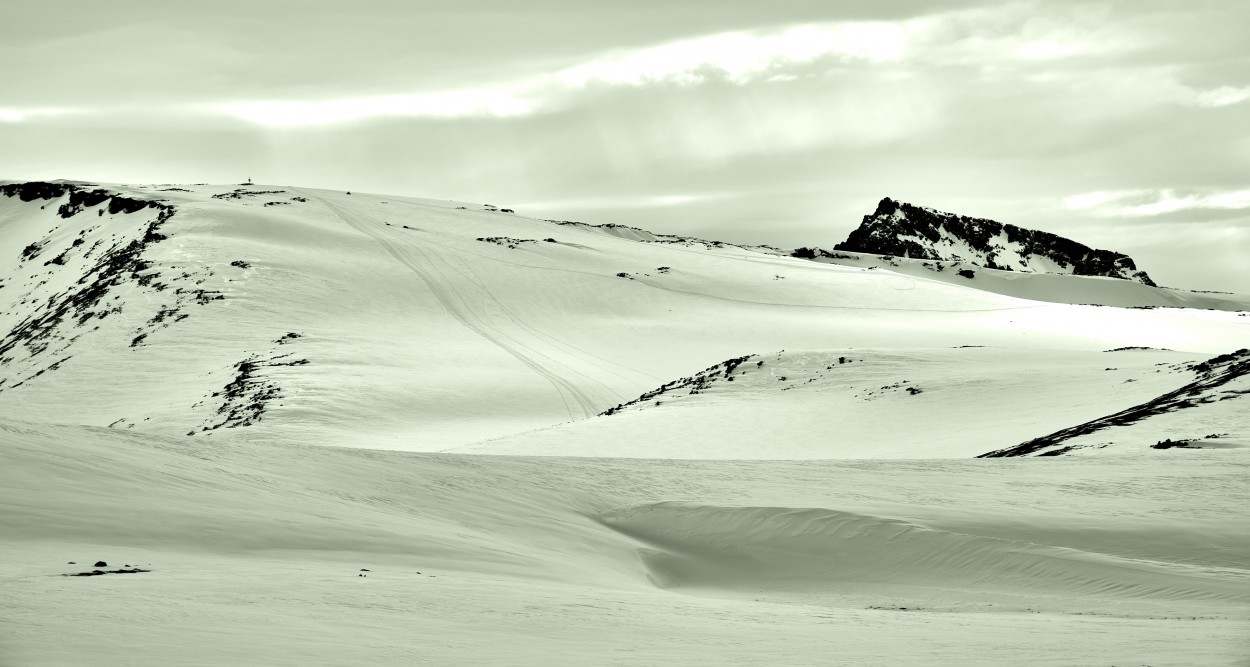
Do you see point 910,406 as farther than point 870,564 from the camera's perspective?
Yes

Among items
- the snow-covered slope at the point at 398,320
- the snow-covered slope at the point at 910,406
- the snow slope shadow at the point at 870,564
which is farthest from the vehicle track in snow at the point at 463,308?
the snow slope shadow at the point at 870,564

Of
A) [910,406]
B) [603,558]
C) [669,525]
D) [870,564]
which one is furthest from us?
[910,406]

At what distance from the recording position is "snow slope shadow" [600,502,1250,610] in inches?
398

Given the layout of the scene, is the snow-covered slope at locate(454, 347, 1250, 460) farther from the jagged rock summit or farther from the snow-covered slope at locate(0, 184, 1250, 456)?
the jagged rock summit

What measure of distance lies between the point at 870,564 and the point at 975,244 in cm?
16339

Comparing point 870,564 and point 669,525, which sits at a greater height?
point 669,525

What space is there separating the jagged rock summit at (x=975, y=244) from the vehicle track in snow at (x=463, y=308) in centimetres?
10377

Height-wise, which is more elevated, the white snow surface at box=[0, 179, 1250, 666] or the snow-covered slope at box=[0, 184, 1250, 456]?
the snow-covered slope at box=[0, 184, 1250, 456]

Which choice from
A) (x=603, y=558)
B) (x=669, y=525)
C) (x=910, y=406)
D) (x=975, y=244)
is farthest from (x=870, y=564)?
(x=975, y=244)

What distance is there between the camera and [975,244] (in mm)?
166000

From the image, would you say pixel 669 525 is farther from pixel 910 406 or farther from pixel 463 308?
pixel 463 308

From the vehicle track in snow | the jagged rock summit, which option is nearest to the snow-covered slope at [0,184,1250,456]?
the vehicle track in snow

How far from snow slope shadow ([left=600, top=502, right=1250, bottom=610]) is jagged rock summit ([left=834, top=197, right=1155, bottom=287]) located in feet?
497

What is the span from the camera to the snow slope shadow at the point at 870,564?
10.1 m
